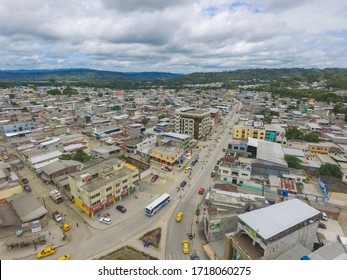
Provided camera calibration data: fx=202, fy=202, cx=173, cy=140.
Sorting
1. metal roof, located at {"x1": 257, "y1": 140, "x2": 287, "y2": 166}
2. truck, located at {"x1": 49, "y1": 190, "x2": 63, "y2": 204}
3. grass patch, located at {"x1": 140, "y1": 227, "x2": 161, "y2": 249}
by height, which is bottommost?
grass patch, located at {"x1": 140, "y1": 227, "x2": 161, "y2": 249}

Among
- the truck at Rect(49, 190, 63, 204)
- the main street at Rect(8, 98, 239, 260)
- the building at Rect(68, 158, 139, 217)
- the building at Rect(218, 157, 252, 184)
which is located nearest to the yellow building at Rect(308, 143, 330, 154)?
the building at Rect(218, 157, 252, 184)

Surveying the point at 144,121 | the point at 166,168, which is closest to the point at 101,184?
the point at 166,168

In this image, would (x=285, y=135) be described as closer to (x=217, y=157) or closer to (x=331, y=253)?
(x=217, y=157)

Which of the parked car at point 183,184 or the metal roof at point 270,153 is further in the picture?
the metal roof at point 270,153

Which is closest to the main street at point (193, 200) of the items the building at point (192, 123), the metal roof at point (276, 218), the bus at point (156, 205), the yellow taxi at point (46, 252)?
the bus at point (156, 205)

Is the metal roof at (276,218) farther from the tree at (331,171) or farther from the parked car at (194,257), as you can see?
the tree at (331,171)

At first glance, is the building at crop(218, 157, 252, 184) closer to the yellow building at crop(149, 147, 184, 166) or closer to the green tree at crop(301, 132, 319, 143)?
the yellow building at crop(149, 147, 184, 166)
